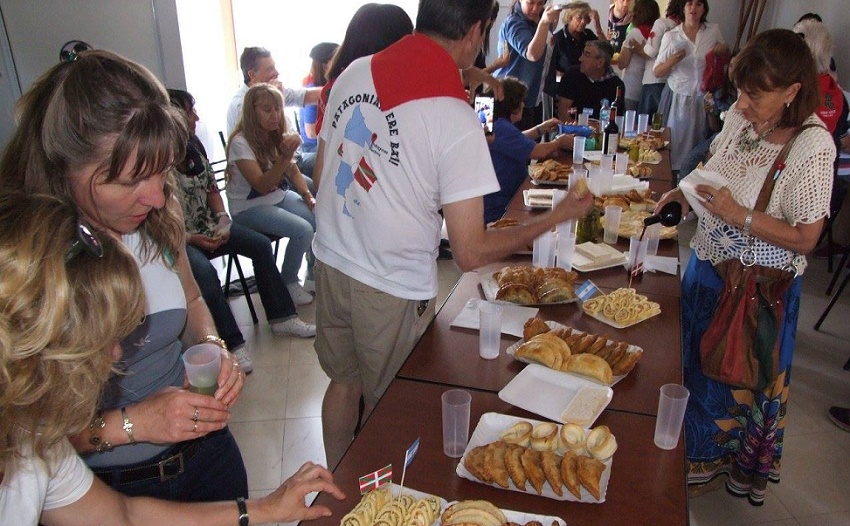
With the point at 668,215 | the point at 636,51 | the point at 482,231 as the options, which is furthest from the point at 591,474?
the point at 636,51

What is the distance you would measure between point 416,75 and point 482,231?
46 centimetres

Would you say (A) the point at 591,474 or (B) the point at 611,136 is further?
(B) the point at 611,136

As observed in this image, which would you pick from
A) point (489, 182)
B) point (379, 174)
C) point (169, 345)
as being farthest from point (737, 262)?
point (169, 345)

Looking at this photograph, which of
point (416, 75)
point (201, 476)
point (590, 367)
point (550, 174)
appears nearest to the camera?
point (201, 476)

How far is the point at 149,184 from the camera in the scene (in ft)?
3.79

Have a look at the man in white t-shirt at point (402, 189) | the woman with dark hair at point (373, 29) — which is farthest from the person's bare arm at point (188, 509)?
the woman with dark hair at point (373, 29)

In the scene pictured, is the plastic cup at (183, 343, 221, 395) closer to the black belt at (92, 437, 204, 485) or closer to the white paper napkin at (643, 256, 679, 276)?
the black belt at (92, 437, 204, 485)

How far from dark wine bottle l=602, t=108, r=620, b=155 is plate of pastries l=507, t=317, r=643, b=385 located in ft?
7.74

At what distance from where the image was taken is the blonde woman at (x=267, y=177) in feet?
11.6

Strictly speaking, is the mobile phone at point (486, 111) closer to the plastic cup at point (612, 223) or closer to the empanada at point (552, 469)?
the plastic cup at point (612, 223)

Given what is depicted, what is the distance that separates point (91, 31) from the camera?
14.1 ft

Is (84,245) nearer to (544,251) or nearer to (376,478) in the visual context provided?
(376,478)

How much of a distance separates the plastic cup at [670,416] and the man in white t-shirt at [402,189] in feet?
2.05

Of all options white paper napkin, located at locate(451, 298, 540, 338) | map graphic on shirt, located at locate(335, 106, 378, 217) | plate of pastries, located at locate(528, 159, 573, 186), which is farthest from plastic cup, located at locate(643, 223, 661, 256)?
map graphic on shirt, located at locate(335, 106, 378, 217)
